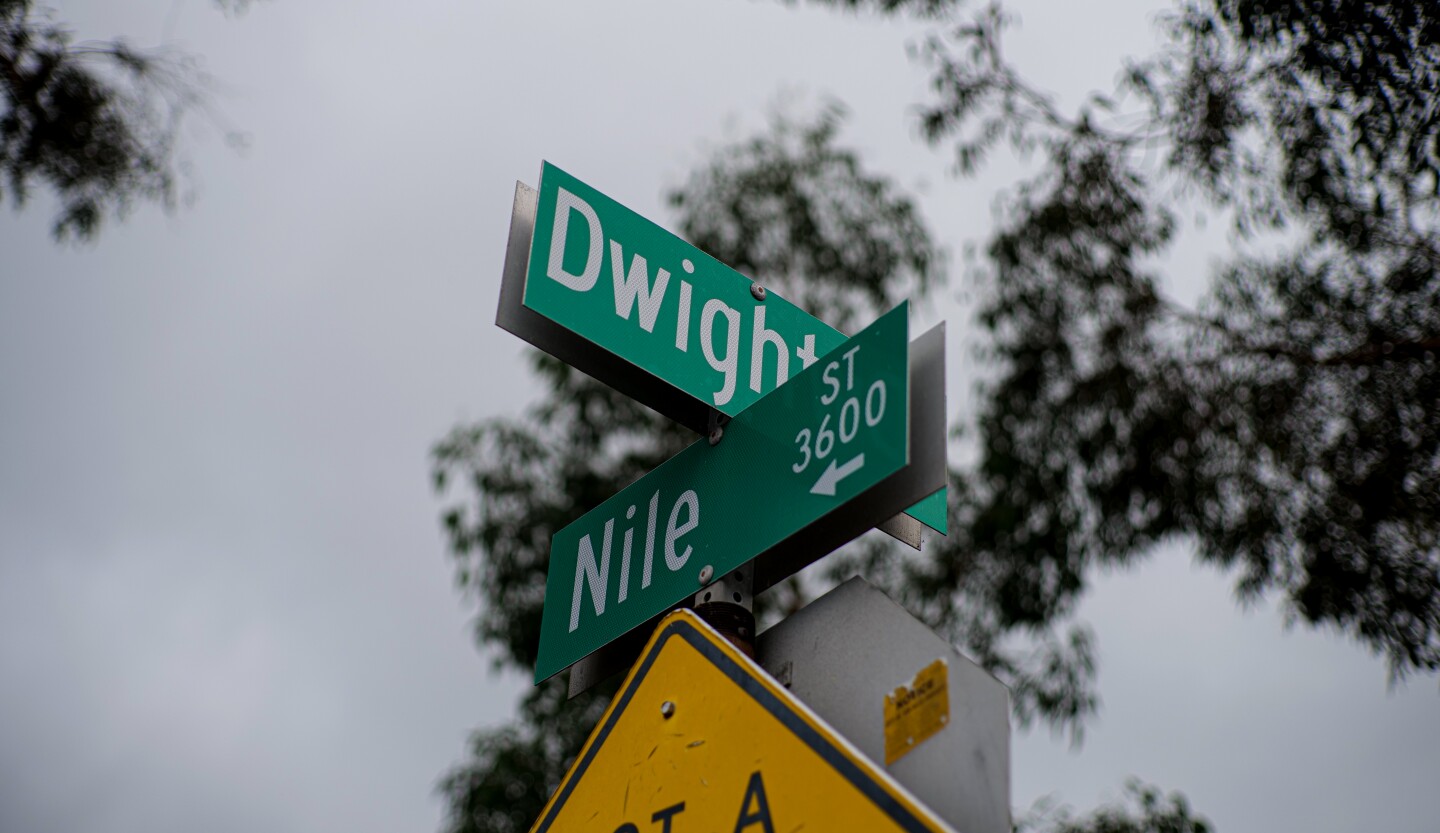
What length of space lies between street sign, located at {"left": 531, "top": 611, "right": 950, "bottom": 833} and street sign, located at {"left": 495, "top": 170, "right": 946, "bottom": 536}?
535 millimetres

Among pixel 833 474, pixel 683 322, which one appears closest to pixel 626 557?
pixel 683 322

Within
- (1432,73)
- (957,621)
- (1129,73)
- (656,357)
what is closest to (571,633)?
(656,357)

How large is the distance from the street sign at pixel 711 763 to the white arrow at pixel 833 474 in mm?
290

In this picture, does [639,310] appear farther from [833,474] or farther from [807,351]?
[833,474]

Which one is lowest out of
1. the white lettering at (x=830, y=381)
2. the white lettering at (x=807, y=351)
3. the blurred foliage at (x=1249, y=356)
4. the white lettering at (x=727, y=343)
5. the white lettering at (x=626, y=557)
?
the white lettering at (x=626, y=557)

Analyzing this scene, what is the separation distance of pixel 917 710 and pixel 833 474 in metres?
0.43

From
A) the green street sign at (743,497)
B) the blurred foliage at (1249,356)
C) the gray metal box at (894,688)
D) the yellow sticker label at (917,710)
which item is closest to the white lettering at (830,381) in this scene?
the green street sign at (743,497)

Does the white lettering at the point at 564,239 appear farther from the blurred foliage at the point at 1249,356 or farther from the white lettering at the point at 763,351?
the blurred foliage at the point at 1249,356

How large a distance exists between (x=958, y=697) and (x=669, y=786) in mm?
480

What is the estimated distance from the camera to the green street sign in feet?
7.00

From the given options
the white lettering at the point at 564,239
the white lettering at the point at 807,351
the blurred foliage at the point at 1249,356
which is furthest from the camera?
the blurred foliage at the point at 1249,356

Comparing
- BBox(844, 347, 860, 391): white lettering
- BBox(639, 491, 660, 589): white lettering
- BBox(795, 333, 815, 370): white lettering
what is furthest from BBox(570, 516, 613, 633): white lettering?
BBox(844, 347, 860, 391): white lettering

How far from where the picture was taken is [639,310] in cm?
262

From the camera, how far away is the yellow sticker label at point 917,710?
183cm
